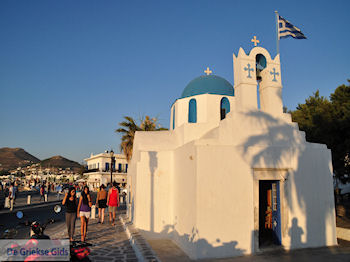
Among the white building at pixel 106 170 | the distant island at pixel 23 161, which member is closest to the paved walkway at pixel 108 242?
the white building at pixel 106 170

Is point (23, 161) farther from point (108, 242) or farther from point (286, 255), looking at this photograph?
point (286, 255)

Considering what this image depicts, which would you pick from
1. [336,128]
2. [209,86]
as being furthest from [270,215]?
[336,128]

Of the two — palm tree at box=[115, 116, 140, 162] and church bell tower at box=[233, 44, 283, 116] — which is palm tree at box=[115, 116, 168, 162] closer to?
palm tree at box=[115, 116, 140, 162]

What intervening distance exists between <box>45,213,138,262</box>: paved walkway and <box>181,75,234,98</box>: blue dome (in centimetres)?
617

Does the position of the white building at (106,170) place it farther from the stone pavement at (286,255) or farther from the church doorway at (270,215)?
the stone pavement at (286,255)

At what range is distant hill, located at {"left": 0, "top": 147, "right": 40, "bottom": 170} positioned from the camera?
479 feet

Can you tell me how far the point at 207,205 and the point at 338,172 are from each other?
36.1 ft

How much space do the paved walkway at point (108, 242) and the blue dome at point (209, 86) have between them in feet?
20.2

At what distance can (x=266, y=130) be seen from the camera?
25.9 ft

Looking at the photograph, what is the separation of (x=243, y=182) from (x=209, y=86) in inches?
205

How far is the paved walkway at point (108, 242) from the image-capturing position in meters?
6.64

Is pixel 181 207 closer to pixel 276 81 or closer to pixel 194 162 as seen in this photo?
pixel 194 162

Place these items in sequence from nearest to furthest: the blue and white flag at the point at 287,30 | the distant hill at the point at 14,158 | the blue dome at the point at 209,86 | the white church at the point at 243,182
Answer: the white church at the point at 243,182, the blue and white flag at the point at 287,30, the blue dome at the point at 209,86, the distant hill at the point at 14,158

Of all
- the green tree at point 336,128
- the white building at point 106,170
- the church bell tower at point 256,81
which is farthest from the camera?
the white building at point 106,170
